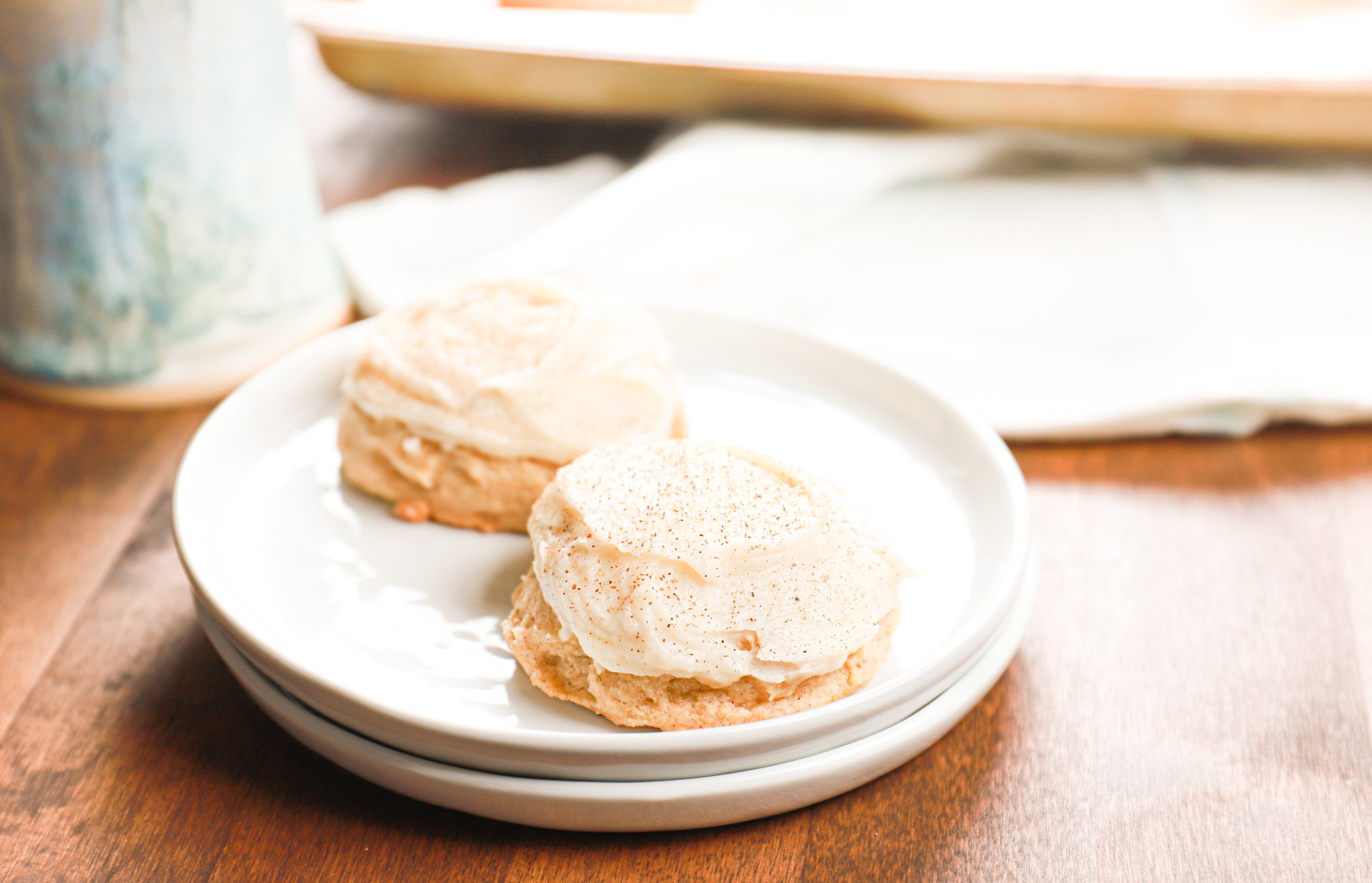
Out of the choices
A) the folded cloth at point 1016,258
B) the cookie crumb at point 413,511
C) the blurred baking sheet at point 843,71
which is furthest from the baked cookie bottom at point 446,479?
the blurred baking sheet at point 843,71

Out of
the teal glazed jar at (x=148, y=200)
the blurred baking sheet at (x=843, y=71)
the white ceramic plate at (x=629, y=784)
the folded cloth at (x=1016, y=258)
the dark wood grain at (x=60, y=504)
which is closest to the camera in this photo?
the white ceramic plate at (x=629, y=784)

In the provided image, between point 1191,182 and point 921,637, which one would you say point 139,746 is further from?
point 1191,182

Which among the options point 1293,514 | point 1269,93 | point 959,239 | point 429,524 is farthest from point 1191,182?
point 429,524

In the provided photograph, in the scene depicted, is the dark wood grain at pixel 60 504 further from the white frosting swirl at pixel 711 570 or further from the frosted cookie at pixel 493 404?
the white frosting swirl at pixel 711 570

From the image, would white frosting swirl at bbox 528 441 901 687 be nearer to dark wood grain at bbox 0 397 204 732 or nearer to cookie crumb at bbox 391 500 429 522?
cookie crumb at bbox 391 500 429 522

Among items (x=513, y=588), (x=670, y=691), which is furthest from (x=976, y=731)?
(x=513, y=588)

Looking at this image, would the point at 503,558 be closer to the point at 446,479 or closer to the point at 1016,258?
the point at 446,479
